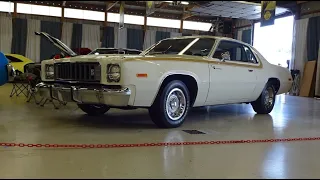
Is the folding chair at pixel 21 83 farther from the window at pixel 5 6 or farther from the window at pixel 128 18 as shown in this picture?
the window at pixel 128 18

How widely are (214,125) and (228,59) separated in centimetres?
107

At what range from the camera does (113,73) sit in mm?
4070

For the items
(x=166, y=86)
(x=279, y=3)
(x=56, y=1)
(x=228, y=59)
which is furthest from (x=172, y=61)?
(x=56, y=1)

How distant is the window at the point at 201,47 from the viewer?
5062mm

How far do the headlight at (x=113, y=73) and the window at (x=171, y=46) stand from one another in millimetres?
1330

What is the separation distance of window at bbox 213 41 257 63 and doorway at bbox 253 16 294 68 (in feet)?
34.9

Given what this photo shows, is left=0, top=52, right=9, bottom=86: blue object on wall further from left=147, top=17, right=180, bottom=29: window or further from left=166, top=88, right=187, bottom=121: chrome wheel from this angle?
left=147, top=17, right=180, bottom=29: window

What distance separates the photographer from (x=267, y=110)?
21.6 ft

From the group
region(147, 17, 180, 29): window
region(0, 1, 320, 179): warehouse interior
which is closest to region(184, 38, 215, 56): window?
region(0, 1, 320, 179): warehouse interior

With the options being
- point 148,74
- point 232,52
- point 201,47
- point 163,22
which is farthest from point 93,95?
point 163,22

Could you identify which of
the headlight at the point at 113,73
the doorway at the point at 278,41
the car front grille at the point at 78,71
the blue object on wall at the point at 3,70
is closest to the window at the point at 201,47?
the headlight at the point at 113,73

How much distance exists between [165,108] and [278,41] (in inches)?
559

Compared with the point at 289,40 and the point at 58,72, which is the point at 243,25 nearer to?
the point at 289,40

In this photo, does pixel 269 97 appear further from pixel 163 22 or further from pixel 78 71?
pixel 163 22
